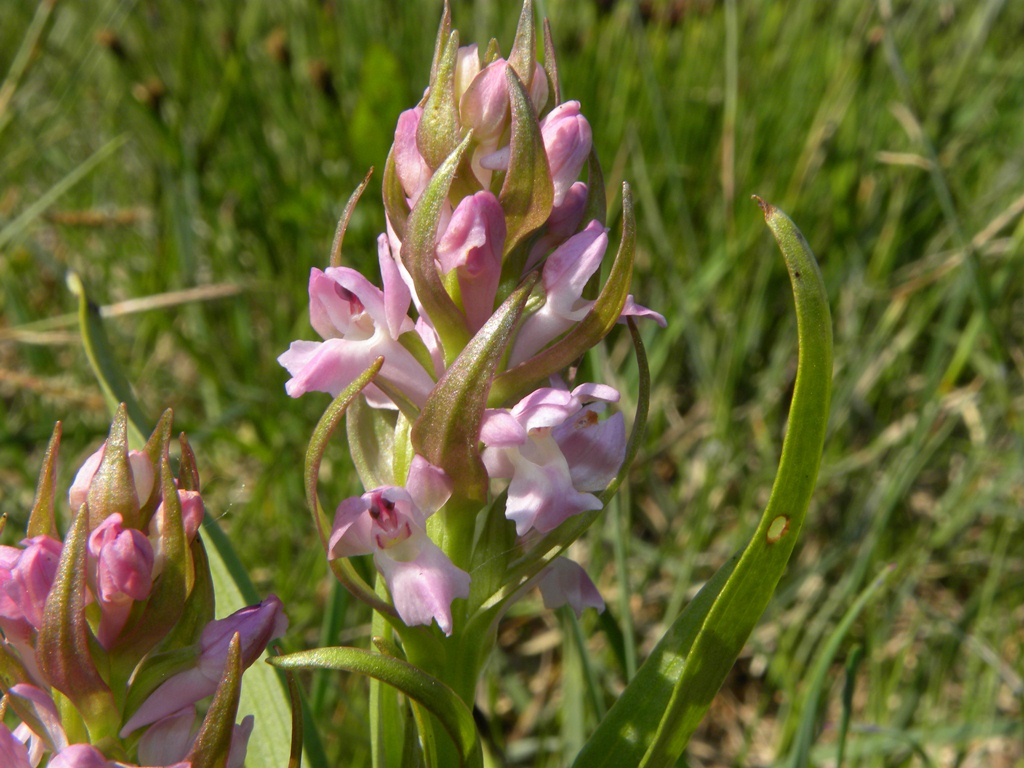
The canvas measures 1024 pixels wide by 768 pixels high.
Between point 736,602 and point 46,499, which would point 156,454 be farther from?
point 736,602

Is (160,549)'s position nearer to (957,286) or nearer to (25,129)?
(957,286)

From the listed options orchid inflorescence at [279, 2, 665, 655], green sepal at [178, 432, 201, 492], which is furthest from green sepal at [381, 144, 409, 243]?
green sepal at [178, 432, 201, 492]

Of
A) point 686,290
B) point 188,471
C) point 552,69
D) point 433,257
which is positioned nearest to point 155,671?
point 188,471

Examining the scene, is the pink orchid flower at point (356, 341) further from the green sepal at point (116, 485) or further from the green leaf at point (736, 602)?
the green leaf at point (736, 602)

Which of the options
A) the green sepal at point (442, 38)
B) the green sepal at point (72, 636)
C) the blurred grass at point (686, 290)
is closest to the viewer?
the green sepal at point (72, 636)

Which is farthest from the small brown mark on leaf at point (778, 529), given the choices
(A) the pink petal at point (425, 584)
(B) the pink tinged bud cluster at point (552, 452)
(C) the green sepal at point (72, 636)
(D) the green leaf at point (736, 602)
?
(C) the green sepal at point (72, 636)

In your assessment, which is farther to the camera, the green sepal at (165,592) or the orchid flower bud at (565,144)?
the orchid flower bud at (565,144)

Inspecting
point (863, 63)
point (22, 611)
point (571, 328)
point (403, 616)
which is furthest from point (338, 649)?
point (863, 63)
